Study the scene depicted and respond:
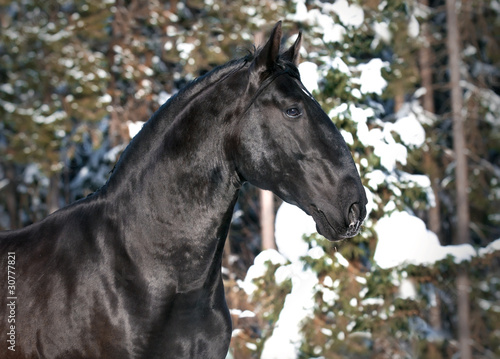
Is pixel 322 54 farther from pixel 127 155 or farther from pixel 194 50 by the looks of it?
pixel 194 50

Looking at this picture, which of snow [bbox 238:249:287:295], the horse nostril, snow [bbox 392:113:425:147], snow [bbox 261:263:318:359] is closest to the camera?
the horse nostril

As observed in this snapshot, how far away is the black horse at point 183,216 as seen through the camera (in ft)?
8.69

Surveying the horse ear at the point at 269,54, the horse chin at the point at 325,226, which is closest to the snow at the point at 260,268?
the horse chin at the point at 325,226

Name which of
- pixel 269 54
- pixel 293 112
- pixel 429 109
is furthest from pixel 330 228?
pixel 429 109

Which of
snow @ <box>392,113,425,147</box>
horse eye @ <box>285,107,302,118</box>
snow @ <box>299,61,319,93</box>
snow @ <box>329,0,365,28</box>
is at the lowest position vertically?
snow @ <box>392,113,425,147</box>

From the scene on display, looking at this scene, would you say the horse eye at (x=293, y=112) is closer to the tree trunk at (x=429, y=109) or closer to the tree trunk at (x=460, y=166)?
the tree trunk at (x=460, y=166)

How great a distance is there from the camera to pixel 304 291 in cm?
668

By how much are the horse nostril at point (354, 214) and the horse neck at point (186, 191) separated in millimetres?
598

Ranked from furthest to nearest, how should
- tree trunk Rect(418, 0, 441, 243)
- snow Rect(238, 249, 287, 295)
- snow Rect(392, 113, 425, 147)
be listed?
tree trunk Rect(418, 0, 441, 243) < snow Rect(238, 249, 287, 295) < snow Rect(392, 113, 425, 147)

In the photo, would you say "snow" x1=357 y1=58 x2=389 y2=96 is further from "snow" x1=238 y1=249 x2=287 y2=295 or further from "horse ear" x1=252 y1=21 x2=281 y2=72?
"horse ear" x1=252 y1=21 x2=281 y2=72

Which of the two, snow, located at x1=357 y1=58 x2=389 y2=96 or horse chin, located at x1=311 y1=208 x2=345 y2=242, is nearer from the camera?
horse chin, located at x1=311 y1=208 x2=345 y2=242

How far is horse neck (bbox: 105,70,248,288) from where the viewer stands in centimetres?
275

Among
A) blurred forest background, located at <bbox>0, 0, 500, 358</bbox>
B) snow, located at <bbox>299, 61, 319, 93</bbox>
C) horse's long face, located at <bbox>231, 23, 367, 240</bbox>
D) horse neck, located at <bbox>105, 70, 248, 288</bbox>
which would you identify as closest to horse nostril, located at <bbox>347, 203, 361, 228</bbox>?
horse's long face, located at <bbox>231, 23, 367, 240</bbox>

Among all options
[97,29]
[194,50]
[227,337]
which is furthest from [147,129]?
[97,29]
